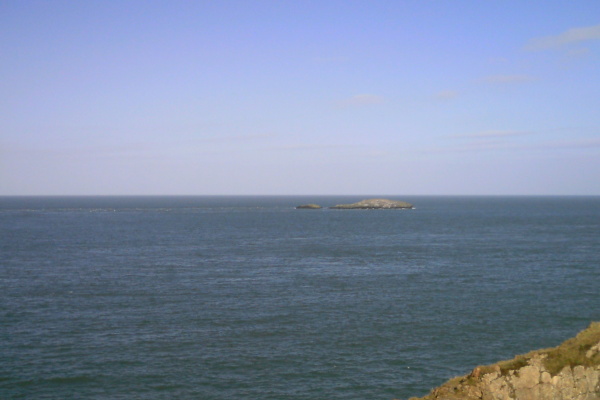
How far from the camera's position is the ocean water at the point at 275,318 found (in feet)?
108

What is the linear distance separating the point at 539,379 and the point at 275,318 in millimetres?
27750

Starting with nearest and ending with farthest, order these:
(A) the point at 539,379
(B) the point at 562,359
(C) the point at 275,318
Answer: (A) the point at 539,379, (B) the point at 562,359, (C) the point at 275,318

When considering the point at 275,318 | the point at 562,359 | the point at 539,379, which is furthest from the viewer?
the point at 275,318

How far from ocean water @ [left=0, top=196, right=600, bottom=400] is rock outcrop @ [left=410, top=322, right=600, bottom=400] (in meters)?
9.78

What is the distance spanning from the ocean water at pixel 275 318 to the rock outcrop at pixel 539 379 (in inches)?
385

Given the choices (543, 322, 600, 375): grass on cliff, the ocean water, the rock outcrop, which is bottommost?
the ocean water

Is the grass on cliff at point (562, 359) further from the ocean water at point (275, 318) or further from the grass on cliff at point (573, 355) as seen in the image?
the ocean water at point (275, 318)

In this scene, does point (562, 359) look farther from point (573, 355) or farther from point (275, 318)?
point (275, 318)

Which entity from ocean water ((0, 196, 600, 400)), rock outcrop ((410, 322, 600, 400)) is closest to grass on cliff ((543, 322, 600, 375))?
rock outcrop ((410, 322, 600, 400))

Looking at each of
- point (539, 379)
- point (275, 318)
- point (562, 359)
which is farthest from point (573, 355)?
point (275, 318)

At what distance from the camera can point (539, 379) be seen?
70.3 feet

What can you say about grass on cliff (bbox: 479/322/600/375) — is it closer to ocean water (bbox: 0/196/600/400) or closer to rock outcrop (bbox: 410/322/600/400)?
rock outcrop (bbox: 410/322/600/400)

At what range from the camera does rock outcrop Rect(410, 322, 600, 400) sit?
21047mm

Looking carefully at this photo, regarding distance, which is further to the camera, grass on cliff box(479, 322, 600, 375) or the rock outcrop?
grass on cliff box(479, 322, 600, 375)
